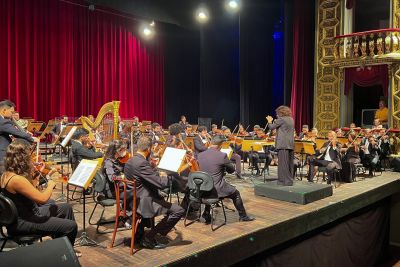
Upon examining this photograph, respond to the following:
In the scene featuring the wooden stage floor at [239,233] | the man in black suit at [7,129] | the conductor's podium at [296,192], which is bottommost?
the wooden stage floor at [239,233]

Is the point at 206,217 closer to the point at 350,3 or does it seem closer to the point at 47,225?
the point at 47,225

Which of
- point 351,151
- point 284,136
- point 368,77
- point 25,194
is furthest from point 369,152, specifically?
point 25,194

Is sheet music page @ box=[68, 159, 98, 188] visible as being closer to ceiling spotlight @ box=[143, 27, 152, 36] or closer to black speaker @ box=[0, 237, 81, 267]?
black speaker @ box=[0, 237, 81, 267]

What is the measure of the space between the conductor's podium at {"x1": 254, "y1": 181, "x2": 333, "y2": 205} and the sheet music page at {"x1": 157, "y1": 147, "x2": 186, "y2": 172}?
Result: 7.47 feet

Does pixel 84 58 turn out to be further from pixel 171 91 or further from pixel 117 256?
pixel 117 256

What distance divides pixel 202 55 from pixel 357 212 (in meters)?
11.1

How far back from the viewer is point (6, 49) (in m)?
13.1

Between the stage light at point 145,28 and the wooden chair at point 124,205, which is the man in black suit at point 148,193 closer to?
the wooden chair at point 124,205

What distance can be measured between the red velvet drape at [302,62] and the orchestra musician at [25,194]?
1183 cm

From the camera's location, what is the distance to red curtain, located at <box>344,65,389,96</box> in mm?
12664

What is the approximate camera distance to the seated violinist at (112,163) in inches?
197

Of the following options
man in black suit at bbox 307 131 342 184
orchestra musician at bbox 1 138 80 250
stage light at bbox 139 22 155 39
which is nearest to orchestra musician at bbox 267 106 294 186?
man in black suit at bbox 307 131 342 184

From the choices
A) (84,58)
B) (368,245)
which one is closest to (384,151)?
(368,245)

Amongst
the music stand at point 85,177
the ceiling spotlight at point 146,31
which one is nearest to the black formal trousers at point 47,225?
the music stand at point 85,177
